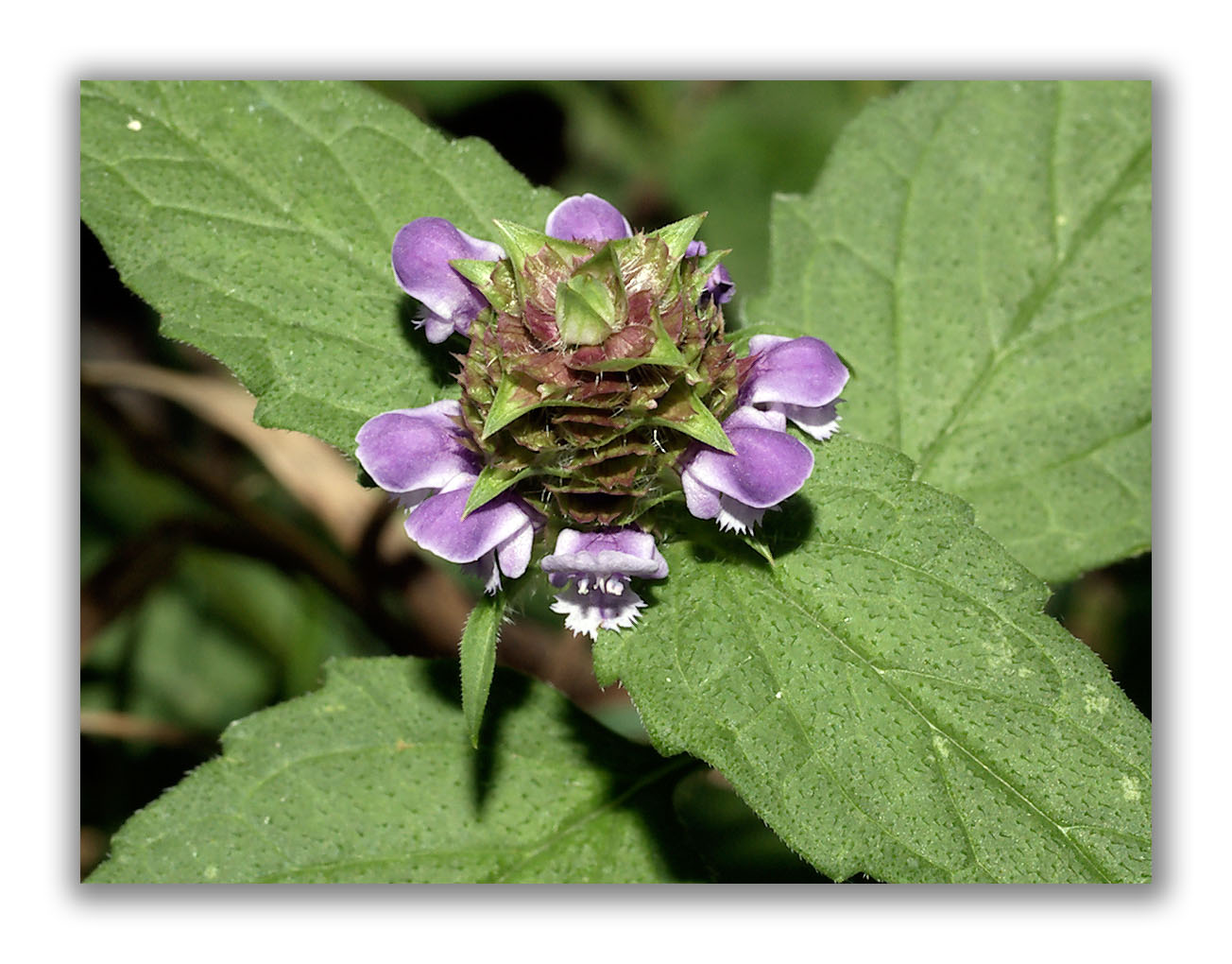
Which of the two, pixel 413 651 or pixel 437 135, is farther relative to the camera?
pixel 413 651

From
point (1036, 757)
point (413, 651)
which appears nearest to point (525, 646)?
point (413, 651)

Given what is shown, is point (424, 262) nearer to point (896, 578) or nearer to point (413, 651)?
point (896, 578)

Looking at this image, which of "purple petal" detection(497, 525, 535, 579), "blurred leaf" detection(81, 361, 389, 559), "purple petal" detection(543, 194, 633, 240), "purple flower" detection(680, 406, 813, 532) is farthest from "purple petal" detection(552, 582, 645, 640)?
"blurred leaf" detection(81, 361, 389, 559)

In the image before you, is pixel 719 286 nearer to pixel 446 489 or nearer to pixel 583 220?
pixel 583 220

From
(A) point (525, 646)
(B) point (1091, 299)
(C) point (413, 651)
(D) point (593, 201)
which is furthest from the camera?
(A) point (525, 646)

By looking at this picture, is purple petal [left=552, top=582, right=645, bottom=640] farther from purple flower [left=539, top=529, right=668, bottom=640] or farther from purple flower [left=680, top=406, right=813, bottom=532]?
purple flower [left=680, top=406, right=813, bottom=532]

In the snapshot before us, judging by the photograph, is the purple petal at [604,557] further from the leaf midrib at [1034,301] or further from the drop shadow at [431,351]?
the leaf midrib at [1034,301]
